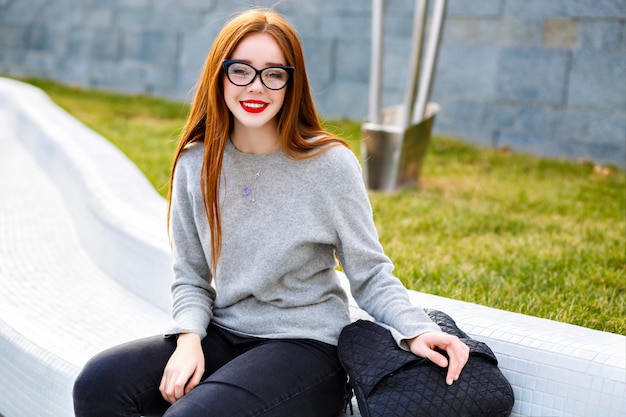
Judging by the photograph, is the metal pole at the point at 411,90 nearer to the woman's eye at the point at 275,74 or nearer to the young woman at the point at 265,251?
the young woman at the point at 265,251

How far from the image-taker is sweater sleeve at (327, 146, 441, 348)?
2.21m

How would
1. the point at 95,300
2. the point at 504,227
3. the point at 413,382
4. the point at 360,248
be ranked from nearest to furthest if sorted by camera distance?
the point at 413,382 < the point at 360,248 < the point at 95,300 < the point at 504,227

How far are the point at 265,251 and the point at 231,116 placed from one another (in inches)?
15.5

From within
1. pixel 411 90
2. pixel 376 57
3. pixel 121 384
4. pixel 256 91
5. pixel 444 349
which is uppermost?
pixel 256 91

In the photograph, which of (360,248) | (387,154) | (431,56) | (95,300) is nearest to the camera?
(360,248)

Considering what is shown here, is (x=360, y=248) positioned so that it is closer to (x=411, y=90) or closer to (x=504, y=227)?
(x=504, y=227)

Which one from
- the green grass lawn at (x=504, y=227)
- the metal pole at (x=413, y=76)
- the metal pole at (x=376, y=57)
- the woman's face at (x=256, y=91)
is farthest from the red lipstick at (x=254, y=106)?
the metal pole at (x=376, y=57)

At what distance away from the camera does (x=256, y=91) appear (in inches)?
87.4

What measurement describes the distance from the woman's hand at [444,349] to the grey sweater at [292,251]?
0.30 ft

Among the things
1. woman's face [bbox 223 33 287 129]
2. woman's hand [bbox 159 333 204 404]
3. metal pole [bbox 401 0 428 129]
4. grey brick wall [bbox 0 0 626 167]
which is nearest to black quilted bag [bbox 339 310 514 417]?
woman's hand [bbox 159 333 204 404]

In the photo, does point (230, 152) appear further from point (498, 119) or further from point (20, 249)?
point (498, 119)

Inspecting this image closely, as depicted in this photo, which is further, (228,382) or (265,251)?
(265,251)

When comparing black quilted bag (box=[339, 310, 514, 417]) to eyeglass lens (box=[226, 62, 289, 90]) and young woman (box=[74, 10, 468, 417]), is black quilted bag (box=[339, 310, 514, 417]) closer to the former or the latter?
young woman (box=[74, 10, 468, 417])

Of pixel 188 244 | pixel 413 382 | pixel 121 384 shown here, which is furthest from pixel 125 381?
pixel 413 382
